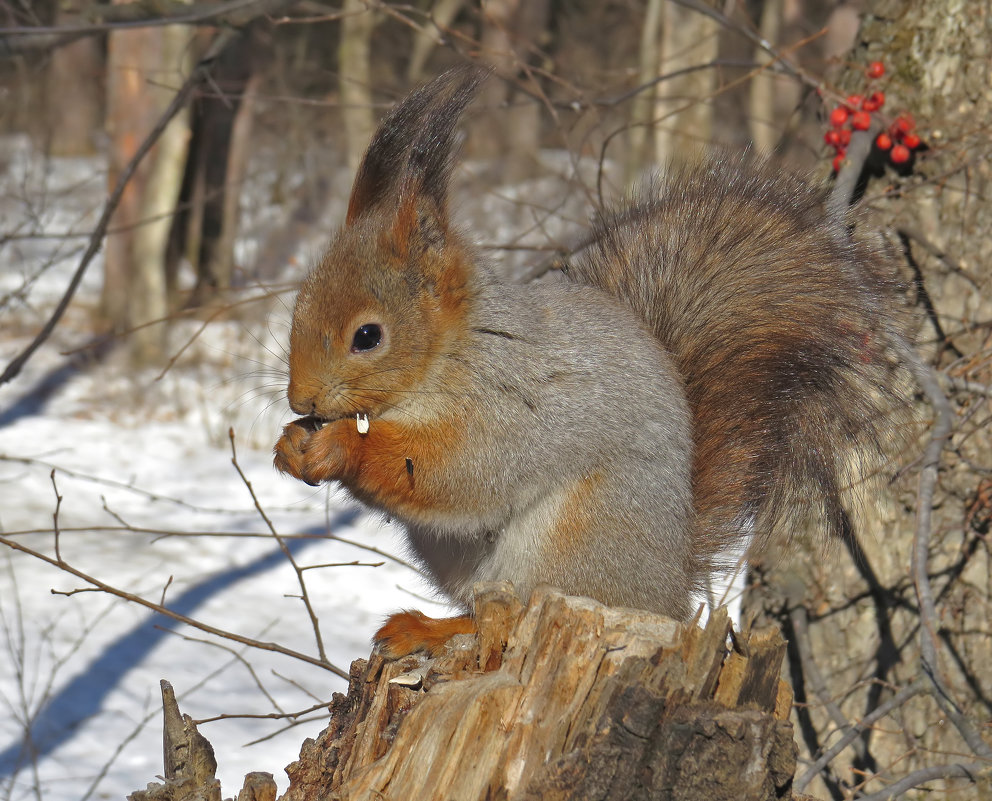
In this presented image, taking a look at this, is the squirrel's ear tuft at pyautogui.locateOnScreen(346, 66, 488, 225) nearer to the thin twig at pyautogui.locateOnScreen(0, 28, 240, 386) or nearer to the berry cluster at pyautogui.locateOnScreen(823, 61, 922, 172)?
the thin twig at pyautogui.locateOnScreen(0, 28, 240, 386)

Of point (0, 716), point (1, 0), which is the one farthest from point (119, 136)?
point (0, 716)

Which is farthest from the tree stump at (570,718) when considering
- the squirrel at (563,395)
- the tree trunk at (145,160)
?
the tree trunk at (145,160)

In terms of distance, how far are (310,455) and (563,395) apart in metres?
0.42

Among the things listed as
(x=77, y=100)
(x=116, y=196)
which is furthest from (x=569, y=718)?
(x=77, y=100)

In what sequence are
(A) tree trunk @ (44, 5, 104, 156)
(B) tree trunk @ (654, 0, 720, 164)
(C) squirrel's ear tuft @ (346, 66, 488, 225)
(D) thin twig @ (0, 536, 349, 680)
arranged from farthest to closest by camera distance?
(A) tree trunk @ (44, 5, 104, 156), (B) tree trunk @ (654, 0, 720, 164), (D) thin twig @ (0, 536, 349, 680), (C) squirrel's ear tuft @ (346, 66, 488, 225)

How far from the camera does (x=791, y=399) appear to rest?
5.55 ft

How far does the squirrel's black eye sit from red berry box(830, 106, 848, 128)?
1.21 metres

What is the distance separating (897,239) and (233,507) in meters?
3.37

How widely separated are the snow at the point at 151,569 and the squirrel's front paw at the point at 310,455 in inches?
6.0

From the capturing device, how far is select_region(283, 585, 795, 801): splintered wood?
120 centimetres

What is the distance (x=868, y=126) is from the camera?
222 cm

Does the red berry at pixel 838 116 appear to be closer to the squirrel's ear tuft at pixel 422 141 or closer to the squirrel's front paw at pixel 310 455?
the squirrel's ear tuft at pixel 422 141

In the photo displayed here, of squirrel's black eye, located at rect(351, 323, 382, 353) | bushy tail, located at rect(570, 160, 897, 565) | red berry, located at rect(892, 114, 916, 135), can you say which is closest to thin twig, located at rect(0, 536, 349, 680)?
squirrel's black eye, located at rect(351, 323, 382, 353)

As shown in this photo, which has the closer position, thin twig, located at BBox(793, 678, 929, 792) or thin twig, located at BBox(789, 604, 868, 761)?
thin twig, located at BBox(793, 678, 929, 792)
